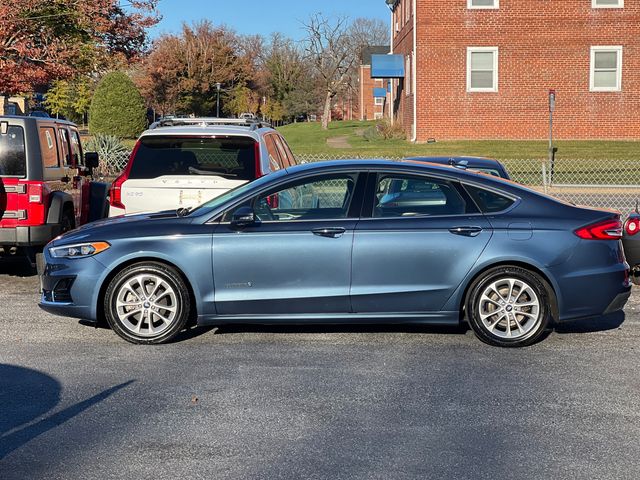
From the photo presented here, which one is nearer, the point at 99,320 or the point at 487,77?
the point at 99,320

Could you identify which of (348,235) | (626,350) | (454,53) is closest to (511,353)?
(626,350)

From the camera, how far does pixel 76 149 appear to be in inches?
478

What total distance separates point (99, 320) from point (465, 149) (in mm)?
26382

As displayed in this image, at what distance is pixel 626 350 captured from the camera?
7.42 meters

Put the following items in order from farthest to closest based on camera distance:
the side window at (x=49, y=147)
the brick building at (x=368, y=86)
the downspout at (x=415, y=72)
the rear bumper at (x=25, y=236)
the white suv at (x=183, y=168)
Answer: the brick building at (x=368, y=86) → the downspout at (x=415, y=72) → the side window at (x=49, y=147) → the rear bumper at (x=25, y=236) → the white suv at (x=183, y=168)

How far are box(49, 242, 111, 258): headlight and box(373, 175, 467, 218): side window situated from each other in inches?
88.3

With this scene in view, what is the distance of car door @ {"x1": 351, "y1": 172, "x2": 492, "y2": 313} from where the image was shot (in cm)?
737

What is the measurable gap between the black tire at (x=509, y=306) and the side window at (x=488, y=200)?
0.50 meters

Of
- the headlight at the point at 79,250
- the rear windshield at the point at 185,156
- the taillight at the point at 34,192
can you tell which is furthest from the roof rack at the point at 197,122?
the headlight at the point at 79,250

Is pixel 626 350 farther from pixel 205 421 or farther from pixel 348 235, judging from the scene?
pixel 205 421

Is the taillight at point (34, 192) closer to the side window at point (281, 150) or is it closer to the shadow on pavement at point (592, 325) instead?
the side window at point (281, 150)

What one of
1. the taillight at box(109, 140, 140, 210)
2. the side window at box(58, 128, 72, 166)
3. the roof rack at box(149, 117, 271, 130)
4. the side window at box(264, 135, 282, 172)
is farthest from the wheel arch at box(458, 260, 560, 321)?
the side window at box(58, 128, 72, 166)

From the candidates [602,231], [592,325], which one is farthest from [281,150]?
[602,231]

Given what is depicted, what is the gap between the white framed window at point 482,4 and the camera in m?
35.5
